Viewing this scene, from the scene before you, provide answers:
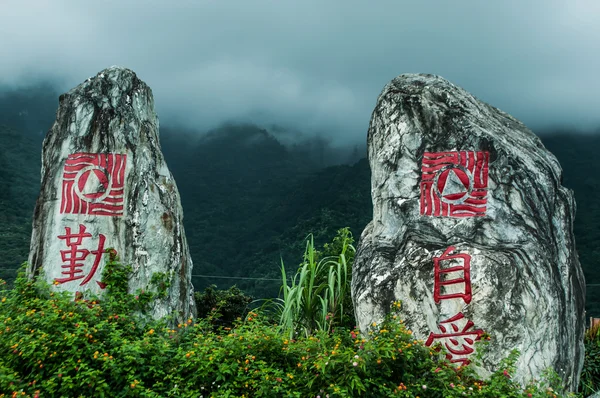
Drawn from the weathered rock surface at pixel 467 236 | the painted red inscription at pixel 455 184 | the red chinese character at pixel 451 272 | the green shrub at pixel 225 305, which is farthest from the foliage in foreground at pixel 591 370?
the green shrub at pixel 225 305

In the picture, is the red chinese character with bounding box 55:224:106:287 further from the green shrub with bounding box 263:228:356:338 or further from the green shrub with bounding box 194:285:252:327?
the green shrub with bounding box 194:285:252:327

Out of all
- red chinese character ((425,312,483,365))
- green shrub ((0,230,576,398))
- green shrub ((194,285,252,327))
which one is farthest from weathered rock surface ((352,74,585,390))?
green shrub ((194,285,252,327))

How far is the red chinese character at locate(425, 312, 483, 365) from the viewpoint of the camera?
3.54m

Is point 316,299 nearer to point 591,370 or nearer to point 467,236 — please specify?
point 467,236

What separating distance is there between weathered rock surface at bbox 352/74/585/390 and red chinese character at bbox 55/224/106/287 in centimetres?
202

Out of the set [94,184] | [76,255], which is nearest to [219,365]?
[76,255]

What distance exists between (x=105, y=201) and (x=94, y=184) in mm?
185

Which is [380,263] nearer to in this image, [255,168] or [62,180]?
[62,180]

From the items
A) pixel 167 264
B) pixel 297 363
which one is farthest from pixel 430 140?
pixel 167 264

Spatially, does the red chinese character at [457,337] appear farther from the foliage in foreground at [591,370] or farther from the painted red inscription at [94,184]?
the painted red inscription at [94,184]

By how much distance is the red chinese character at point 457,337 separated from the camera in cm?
354

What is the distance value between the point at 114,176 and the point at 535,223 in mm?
3212

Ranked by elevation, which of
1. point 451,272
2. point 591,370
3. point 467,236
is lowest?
point 591,370

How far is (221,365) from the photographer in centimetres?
309
